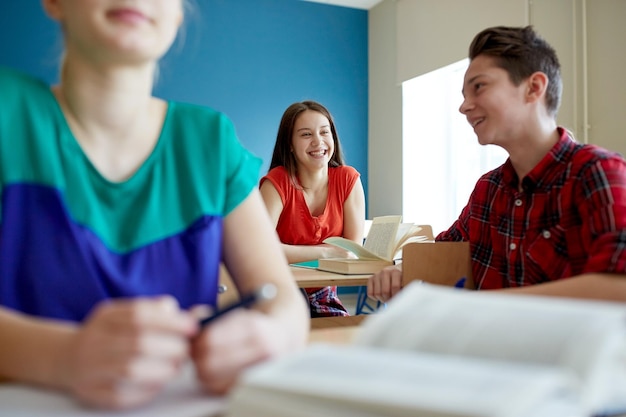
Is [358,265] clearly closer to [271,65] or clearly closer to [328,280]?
[328,280]

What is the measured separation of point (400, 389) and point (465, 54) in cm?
486

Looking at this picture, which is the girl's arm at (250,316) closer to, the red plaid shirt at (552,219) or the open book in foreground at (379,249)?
the red plaid shirt at (552,219)

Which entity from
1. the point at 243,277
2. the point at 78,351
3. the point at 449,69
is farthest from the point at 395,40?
the point at 78,351

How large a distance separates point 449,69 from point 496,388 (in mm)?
5176

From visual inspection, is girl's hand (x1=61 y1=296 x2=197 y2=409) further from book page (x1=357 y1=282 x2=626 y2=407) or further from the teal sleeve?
the teal sleeve

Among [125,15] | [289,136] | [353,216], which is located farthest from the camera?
[289,136]

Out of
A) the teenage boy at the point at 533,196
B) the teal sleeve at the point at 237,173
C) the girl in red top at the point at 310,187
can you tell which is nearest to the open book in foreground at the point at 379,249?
the teenage boy at the point at 533,196

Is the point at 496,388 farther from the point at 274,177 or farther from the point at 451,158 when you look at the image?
the point at 451,158

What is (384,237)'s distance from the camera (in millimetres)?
2188

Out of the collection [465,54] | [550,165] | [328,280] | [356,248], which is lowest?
[328,280]

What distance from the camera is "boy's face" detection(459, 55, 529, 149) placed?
159 cm

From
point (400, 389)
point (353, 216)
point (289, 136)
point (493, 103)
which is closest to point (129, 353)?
point (400, 389)

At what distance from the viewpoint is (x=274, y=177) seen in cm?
297

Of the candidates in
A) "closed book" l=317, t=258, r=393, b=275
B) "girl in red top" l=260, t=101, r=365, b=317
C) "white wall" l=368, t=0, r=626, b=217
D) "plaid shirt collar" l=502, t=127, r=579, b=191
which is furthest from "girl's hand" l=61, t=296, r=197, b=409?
"white wall" l=368, t=0, r=626, b=217
